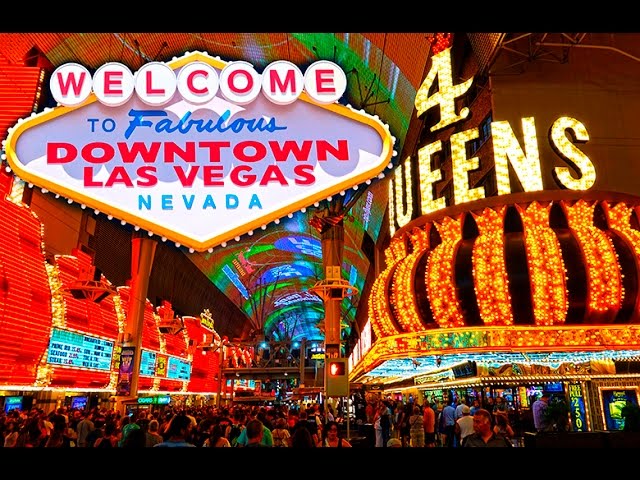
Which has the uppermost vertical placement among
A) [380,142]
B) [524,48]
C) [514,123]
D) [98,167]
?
[524,48]

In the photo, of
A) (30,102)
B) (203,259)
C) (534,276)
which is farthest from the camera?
Answer: (203,259)

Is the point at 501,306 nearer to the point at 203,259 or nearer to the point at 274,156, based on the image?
the point at 274,156

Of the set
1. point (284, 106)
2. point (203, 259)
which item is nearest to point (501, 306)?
point (284, 106)

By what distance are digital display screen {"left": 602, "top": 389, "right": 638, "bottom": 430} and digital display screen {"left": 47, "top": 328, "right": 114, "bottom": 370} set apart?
14.1 meters

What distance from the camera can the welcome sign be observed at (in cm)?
338

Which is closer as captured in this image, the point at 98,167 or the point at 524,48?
the point at 98,167

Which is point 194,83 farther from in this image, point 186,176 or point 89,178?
point 89,178

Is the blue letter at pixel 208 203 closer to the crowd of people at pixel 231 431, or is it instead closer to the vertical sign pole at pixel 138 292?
the crowd of people at pixel 231 431

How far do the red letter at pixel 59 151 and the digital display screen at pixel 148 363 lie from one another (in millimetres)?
23349

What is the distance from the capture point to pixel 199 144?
11.5ft

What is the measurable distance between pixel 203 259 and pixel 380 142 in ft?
133

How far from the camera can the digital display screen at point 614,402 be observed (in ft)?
44.2
